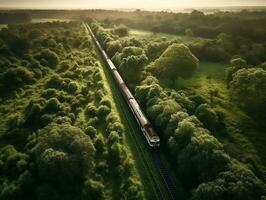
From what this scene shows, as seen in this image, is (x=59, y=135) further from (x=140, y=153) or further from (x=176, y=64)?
(x=176, y=64)

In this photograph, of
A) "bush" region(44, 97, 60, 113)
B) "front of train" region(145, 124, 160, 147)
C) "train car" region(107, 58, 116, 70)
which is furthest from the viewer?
"train car" region(107, 58, 116, 70)

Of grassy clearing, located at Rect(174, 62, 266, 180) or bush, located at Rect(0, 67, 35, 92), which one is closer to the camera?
grassy clearing, located at Rect(174, 62, 266, 180)

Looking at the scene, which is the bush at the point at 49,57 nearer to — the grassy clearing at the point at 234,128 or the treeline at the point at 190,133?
the treeline at the point at 190,133

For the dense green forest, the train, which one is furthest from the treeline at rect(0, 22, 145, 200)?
the train

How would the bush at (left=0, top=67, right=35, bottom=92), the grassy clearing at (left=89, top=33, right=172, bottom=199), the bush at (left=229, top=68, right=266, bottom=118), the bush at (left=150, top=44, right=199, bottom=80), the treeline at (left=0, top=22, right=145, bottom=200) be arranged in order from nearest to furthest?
the treeline at (left=0, top=22, right=145, bottom=200), the grassy clearing at (left=89, top=33, right=172, bottom=199), the bush at (left=229, top=68, right=266, bottom=118), the bush at (left=0, top=67, right=35, bottom=92), the bush at (left=150, top=44, right=199, bottom=80)

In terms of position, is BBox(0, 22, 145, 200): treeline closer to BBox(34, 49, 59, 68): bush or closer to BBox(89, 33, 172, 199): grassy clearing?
BBox(34, 49, 59, 68): bush

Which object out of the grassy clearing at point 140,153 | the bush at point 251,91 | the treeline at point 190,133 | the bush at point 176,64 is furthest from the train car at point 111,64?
the bush at point 251,91
